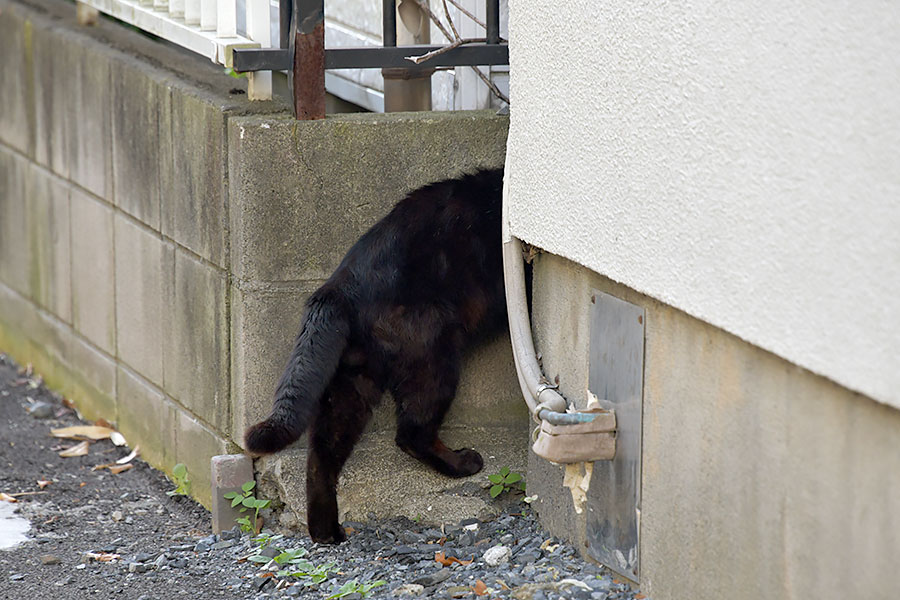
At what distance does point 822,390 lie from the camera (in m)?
2.44

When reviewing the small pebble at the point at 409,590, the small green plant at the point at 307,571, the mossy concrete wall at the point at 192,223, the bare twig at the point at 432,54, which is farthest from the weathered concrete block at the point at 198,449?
the bare twig at the point at 432,54

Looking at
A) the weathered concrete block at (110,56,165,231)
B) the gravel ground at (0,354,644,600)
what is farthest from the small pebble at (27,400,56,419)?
the weathered concrete block at (110,56,165,231)

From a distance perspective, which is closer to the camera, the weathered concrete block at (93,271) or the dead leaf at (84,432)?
the weathered concrete block at (93,271)

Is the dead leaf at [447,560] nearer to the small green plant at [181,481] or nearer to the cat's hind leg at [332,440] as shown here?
the cat's hind leg at [332,440]

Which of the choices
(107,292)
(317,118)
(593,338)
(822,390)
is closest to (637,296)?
(593,338)

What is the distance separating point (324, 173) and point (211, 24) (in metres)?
0.81

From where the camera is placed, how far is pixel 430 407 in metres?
4.02

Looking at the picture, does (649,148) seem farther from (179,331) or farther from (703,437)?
(179,331)

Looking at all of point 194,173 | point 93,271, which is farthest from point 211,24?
point 93,271

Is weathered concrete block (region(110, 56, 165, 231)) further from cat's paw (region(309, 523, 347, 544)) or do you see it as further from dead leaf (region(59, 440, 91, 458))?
cat's paw (region(309, 523, 347, 544))

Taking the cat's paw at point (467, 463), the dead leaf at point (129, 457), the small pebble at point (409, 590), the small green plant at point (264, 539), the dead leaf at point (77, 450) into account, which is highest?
the cat's paw at point (467, 463)

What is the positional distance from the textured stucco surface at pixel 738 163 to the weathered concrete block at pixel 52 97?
Answer: 9.46 ft

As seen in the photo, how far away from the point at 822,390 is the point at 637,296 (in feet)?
2.64

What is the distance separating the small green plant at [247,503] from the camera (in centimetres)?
420
